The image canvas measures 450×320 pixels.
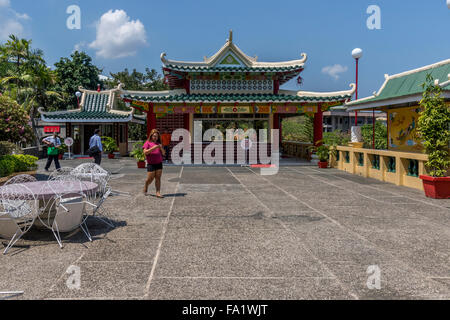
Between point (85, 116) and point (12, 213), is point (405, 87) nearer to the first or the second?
point (12, 213)

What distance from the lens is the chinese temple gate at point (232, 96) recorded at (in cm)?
1883

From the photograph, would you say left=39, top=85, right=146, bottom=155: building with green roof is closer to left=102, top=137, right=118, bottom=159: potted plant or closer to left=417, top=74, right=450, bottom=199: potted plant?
left=102, top=137, right=118, bottom=159: potted plant

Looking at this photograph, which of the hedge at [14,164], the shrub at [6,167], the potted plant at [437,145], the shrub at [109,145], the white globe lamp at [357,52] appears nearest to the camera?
the potted plant at [437,145]

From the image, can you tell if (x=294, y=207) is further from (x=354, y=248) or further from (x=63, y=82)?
(x=63, y=82)

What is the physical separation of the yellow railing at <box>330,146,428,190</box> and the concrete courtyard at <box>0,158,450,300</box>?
2.19m

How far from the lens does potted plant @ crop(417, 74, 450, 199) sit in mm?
9172

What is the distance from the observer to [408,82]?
14.0 m

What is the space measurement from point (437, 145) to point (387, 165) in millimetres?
3508

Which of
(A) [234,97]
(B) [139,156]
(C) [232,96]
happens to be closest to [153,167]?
(B) [139,156]

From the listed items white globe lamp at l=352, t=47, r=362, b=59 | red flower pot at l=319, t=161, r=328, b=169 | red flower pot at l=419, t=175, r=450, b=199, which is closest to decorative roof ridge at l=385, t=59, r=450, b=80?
white globe lamp at l=352, t=47, r=362, b=59

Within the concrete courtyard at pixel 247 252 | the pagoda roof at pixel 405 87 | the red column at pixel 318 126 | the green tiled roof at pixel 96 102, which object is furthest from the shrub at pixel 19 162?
the green tiled roof at pixel 96 102

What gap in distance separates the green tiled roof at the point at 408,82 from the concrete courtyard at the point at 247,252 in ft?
17.5

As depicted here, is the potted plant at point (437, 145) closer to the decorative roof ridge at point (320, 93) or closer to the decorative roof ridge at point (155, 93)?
the decorative roof ridge at point (320, 93)

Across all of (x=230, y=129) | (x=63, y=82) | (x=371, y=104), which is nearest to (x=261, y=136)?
(x=230, y=129)
